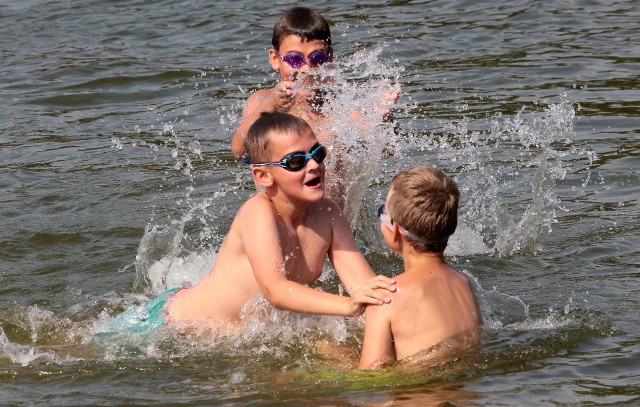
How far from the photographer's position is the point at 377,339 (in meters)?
5.23

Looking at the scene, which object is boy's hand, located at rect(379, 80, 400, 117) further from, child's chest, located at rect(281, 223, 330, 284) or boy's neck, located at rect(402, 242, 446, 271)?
boy's neck, located at rect(402, 242, 446, 271)

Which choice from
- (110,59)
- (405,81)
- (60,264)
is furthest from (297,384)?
(110,59)

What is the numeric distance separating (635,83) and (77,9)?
322 inches

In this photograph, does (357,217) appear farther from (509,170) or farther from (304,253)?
(509,170)

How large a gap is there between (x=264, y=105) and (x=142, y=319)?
1.70 meters

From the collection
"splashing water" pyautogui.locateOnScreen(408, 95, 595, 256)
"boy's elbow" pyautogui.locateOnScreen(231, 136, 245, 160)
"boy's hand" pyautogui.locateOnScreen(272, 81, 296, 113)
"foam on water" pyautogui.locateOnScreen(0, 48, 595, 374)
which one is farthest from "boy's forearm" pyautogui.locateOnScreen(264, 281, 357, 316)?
"splashing water" pyautogui.locateOnScreen(408, 95, 595, 256)

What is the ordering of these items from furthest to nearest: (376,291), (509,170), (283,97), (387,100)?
1. (509,170)
2. (387,100)
3. (283,97)
4. (376,291)

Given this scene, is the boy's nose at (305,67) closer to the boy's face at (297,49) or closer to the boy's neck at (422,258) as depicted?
the boy's face at (297,49)

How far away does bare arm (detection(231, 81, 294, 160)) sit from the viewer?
7086 millimetres

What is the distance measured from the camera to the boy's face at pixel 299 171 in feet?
18.4

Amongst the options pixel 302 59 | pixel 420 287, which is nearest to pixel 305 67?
pixel 302 59

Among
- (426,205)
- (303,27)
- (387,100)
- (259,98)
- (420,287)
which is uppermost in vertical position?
(303,27)

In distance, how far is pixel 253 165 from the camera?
227 inches

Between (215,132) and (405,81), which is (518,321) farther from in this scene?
(405,81)
